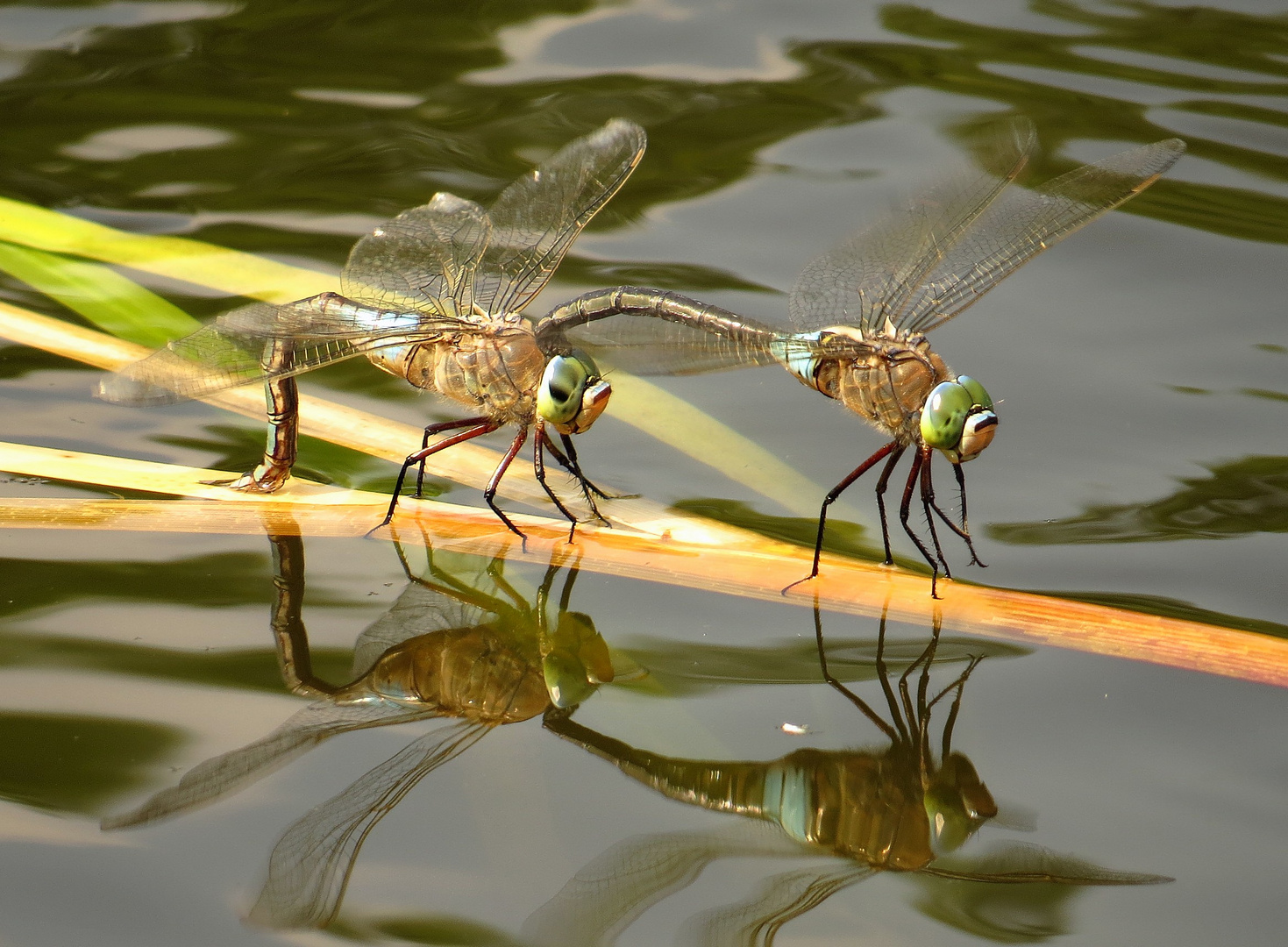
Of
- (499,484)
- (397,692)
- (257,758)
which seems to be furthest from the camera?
(499,484)

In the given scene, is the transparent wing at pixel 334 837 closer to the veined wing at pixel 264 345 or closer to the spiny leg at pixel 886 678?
the spiny leg at pixel 886 678

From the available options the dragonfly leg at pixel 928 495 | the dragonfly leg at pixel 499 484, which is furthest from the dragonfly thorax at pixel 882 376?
the dragonfly leg at pixel 499 484

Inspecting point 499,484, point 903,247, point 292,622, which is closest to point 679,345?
point 499,484

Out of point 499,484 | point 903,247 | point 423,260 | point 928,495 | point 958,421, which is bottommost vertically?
point 499,484

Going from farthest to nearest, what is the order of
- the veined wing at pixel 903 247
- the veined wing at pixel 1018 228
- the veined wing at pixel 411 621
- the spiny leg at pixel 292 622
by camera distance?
the veined wing at pixel 903 247, the veined wing at pixel 1018 228, the veined wing at pixel 411 621, the spiny leg at pixel 292 622

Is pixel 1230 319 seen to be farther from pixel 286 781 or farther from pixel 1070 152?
pixel 286 781

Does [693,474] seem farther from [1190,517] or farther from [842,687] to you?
[1190,517]
